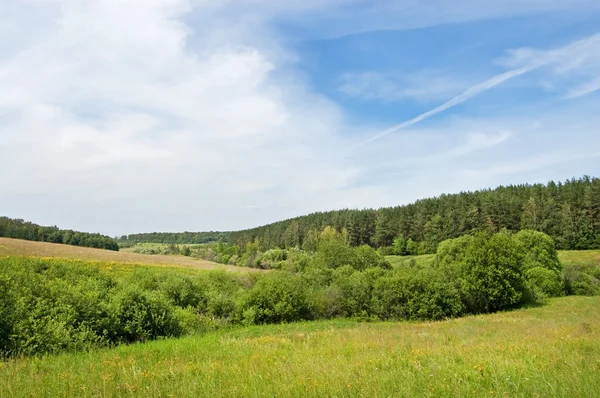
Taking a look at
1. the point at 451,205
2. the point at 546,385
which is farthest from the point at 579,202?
the point at 546,385

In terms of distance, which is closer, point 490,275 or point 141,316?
point 141,316

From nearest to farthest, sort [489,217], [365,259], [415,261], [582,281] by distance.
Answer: [365,259] → [582,281] → [415,261] → [489,217]

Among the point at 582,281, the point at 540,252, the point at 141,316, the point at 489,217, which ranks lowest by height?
the point at 582,281

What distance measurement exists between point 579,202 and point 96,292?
102134mm

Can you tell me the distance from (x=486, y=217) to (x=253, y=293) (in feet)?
277

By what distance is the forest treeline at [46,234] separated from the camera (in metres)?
89.2

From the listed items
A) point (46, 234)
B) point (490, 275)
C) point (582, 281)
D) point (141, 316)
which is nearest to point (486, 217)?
point (582, 281)

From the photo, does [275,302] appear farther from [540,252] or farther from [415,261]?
[415,261]

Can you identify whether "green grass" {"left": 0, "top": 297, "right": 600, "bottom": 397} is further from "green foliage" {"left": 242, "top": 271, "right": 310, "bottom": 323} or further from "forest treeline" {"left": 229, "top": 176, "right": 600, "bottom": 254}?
"forest treeline" {"left": 229, "top": 176, "right": 600, "bottom": 254}

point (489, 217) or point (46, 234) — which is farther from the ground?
point (489, 217)

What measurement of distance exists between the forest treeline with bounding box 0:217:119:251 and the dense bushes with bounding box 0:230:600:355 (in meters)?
69.7

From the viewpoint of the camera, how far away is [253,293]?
97.9ft

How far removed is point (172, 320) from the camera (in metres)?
18.0

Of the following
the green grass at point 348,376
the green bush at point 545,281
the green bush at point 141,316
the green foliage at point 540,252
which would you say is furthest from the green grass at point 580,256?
the green grass at point 348,376
